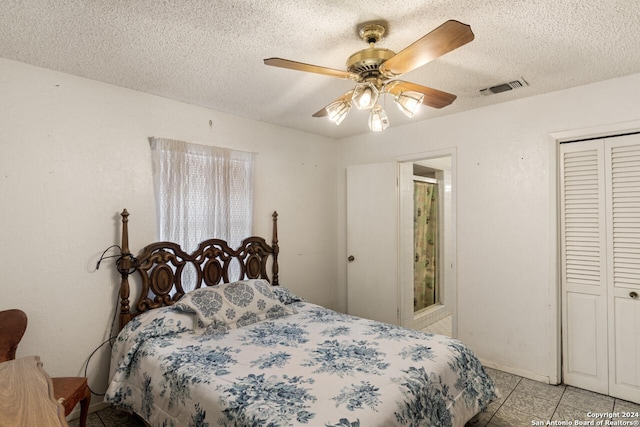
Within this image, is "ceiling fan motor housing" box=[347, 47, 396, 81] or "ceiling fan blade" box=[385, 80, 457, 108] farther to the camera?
"ceiling fan blade" box=[385, 80, 457, 108]

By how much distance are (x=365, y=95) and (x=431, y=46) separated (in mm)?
403

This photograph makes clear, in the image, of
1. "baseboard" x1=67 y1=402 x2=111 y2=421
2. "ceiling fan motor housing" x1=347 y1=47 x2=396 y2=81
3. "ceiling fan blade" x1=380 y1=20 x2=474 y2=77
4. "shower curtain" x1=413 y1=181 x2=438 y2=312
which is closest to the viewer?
"ceiling fan blade" x1=380 y1=20 x2=474 y2=77

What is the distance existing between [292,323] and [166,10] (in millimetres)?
2149

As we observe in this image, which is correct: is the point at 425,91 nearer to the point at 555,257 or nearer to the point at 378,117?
the point at 378,117

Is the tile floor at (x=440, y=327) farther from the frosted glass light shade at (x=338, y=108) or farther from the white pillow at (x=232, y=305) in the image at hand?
the frosted glass light shade at (x=338, y=108)

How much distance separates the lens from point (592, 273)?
268cm

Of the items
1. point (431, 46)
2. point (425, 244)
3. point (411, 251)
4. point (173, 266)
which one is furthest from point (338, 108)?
point (425, 244)

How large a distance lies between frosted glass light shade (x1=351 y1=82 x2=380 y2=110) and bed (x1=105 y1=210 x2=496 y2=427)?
1.40 m

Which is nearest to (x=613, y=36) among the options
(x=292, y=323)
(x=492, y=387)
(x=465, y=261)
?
(x=465, y=261)

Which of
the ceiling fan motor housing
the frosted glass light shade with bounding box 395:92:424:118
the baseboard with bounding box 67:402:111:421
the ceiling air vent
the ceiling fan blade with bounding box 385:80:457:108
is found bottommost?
the baseboard with bounding box 67:402:111:421

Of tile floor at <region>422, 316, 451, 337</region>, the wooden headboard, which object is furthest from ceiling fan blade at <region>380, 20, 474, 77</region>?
tile floor at <region>422, 316, 451, 337</region>

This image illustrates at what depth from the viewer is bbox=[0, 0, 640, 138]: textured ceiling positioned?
1674mm

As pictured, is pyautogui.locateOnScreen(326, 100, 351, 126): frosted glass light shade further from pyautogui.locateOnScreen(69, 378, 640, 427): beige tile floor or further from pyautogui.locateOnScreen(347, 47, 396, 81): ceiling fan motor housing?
pyautogui.locateOnScreen(69, 378, 640, 427): beige tile floor

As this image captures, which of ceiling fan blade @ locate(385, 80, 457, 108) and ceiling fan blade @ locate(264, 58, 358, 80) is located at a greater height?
ceiling fan blade @ locate(264, 58, 358, 80)
